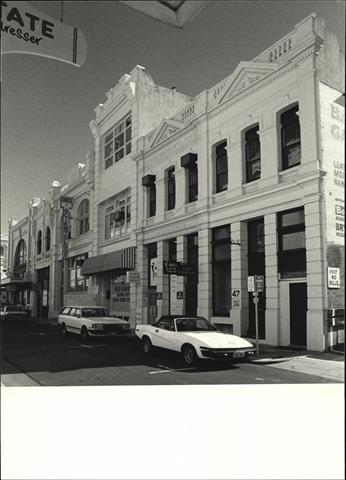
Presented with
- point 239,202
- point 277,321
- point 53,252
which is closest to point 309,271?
point 277,321

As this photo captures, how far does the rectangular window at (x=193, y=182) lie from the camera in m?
3.35

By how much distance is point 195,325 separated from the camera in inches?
120


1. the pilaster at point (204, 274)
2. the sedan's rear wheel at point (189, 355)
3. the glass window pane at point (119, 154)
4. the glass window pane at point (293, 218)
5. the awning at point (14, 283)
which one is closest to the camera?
the awning at point (14, 283)

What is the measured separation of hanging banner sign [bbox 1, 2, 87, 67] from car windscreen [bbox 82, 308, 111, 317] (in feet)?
5.33

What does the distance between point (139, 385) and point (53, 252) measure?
4.61ft

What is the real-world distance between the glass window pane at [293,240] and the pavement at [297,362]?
0.75 m

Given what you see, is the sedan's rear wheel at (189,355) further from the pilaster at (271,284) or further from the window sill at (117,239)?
the window sill at (117,239)

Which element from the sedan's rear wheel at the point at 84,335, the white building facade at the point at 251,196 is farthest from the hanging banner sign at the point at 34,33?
the sedan's rear wheel at the point at 84,335

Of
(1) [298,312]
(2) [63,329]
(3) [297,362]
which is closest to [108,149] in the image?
(2) [63,329]

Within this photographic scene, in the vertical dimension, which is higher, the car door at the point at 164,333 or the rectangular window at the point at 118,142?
the rectangular window at the point at 118,142

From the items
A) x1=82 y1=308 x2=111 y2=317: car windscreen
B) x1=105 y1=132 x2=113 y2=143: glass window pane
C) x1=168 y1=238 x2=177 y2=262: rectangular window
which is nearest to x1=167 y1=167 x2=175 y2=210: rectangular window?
x1=168 y1=238 x2=177 y2=262: rectangular window

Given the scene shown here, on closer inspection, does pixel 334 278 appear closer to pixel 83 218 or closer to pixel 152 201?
pixel 152 201

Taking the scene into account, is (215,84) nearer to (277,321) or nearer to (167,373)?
(277,321)

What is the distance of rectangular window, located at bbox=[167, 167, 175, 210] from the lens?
11.2 ft
